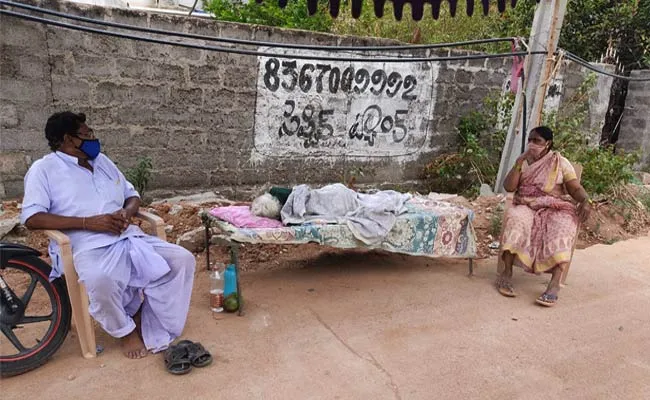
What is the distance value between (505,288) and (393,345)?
1354 millimetres

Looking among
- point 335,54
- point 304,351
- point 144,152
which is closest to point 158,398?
point 304,351

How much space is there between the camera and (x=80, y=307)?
2.65 meters

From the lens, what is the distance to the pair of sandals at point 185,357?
8.54 feet

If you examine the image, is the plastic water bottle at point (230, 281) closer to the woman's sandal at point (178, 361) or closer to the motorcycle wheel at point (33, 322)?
the woman's sandal at point (178, 361)

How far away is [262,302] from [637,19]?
8.29 m

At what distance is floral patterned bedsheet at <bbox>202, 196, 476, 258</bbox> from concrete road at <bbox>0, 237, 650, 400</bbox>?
297mm

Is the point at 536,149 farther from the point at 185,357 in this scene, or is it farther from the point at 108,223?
the point at 108,223

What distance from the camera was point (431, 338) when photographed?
10.2 ft

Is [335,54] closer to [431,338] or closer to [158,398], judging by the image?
[431,338]

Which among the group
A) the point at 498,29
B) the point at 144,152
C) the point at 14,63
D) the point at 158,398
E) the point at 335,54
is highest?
the point at 498,29

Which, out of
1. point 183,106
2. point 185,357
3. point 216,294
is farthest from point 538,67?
point 185,357

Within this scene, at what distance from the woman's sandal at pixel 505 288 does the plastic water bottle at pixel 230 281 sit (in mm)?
2092

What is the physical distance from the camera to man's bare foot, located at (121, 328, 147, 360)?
9.01ft

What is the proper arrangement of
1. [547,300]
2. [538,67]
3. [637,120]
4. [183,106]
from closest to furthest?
1. [547,300]
2. [538,67]
3. [183,106]
4. [637,120]
